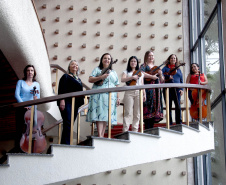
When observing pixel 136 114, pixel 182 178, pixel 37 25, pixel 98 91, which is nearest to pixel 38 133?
pixel 98 91

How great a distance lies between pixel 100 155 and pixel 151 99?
1275 millimetres

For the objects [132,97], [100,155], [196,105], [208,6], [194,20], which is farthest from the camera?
[194,20]

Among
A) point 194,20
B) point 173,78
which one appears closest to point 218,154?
point 173,78

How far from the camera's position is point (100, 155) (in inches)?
218

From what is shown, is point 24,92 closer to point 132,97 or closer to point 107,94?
point 107,94

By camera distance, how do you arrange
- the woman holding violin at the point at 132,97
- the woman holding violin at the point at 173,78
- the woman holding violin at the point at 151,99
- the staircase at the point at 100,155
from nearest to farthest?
the staircase at the point at 100,155 < the woman holding violin at the point at 132,97 < the woman holding violin at the point at 151,99 < the woman holding violin at the point at 173,78

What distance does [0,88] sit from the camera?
7.28 m

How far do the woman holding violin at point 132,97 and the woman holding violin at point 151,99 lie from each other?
129 mm

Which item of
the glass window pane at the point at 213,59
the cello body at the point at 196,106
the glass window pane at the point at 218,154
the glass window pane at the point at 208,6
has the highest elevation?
the glass window pane at the point at 208,6

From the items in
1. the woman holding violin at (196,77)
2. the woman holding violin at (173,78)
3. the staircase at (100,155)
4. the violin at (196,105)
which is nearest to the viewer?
the staircase at (100,155)

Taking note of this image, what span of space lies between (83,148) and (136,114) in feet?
3.49

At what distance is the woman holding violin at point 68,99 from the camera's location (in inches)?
221

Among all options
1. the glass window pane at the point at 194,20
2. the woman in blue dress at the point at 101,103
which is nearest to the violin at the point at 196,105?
the woman in blue dress at the point at 101,103

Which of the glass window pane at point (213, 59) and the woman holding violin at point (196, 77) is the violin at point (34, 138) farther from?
the glass window pane at point (213, 59)
